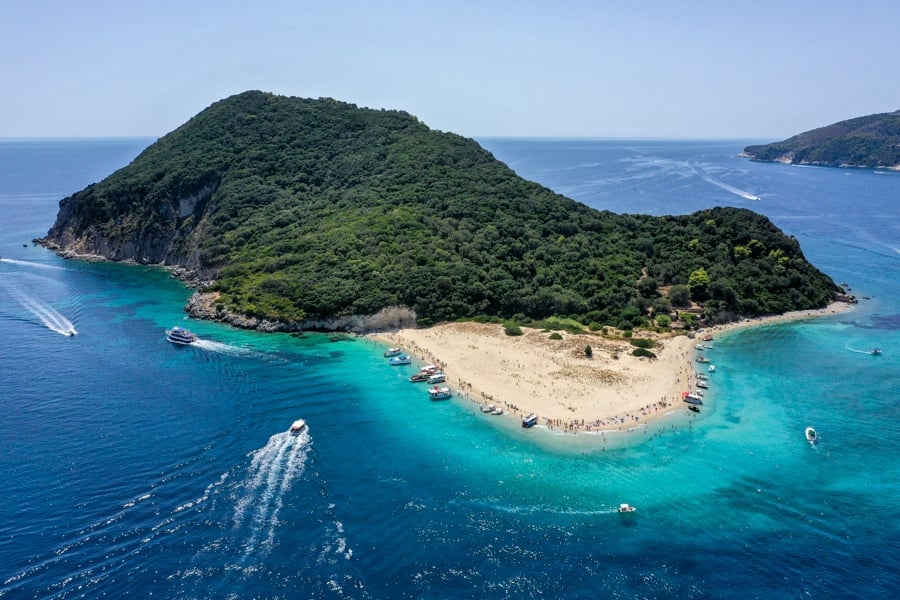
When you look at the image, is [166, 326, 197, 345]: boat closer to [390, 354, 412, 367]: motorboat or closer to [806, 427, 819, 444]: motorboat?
[390, 354, 412, 367]: motorboat

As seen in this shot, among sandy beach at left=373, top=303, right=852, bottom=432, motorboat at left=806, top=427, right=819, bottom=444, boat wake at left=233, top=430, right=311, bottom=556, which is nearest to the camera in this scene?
boat wake at left=233, top=430, right=311, bottom=556

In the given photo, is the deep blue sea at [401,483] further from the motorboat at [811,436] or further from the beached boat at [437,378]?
the beached boat at [437,378]

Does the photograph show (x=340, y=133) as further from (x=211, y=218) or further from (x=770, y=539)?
(x=770, y=539)

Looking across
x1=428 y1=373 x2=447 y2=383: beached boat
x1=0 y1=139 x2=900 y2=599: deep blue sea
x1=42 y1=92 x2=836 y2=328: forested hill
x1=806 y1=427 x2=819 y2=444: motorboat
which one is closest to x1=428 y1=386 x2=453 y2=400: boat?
x1=0 y1=139 x2=900 y2=599: deep blue sea

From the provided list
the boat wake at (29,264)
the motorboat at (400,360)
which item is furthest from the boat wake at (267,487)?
the boat wake at (29,264)

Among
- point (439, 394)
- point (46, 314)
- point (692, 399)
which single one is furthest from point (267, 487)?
point (46, 314)
